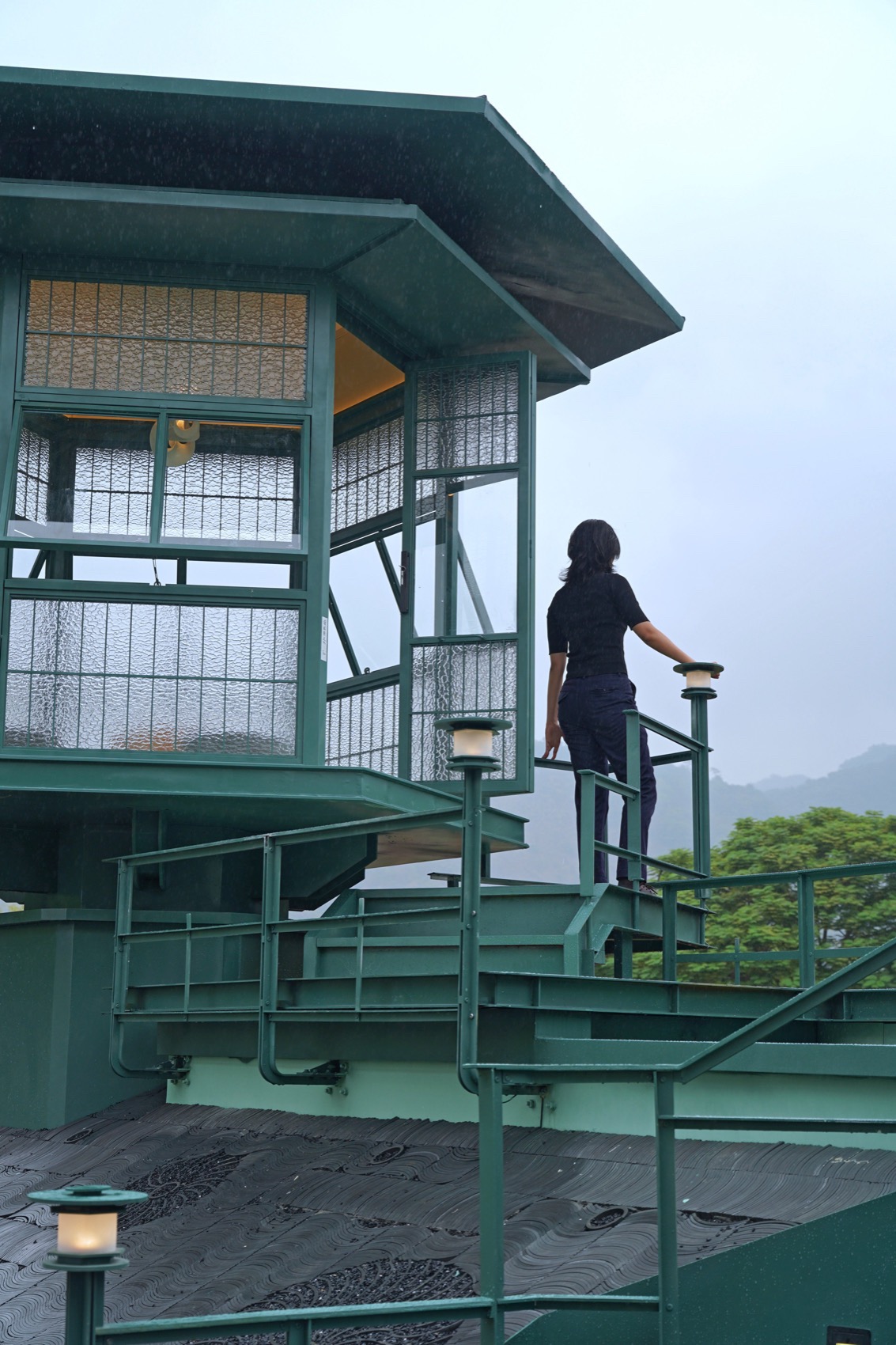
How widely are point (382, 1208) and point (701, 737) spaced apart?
14.5 ft

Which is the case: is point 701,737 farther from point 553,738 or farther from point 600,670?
point 553,738

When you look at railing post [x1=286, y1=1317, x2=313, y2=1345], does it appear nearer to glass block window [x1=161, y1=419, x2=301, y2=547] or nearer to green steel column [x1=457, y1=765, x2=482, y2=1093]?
green steel column [x1=457, y1=765, x2=482, y2=1093]

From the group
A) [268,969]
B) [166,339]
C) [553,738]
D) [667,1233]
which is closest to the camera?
[667,1233]

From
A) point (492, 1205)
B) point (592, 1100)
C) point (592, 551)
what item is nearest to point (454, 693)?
point (592, 551)

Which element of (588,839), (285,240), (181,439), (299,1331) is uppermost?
(285,240)

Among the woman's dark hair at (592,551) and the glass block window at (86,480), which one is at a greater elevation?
the glass block window at (86,480)

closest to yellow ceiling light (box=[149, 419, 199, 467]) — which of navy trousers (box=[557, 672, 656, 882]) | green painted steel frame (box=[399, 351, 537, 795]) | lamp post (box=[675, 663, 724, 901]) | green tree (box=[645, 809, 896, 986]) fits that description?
green painted steel frame (box=[399, 351, 537, 795])

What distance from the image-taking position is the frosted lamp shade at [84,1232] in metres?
4.09

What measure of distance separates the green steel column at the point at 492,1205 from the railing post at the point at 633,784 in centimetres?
379

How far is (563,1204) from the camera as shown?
20.2 feet

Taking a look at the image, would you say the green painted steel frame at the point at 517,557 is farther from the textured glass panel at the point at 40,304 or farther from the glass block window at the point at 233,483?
the textured glass panel at the point at 40,304

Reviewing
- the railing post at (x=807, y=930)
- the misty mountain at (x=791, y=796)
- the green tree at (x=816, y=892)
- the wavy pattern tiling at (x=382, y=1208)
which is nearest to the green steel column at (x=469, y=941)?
the wavy pattern tiling at (x=382, y=1208)

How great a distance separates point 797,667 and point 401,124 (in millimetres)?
136388

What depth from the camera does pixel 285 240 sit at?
10.5 meters
